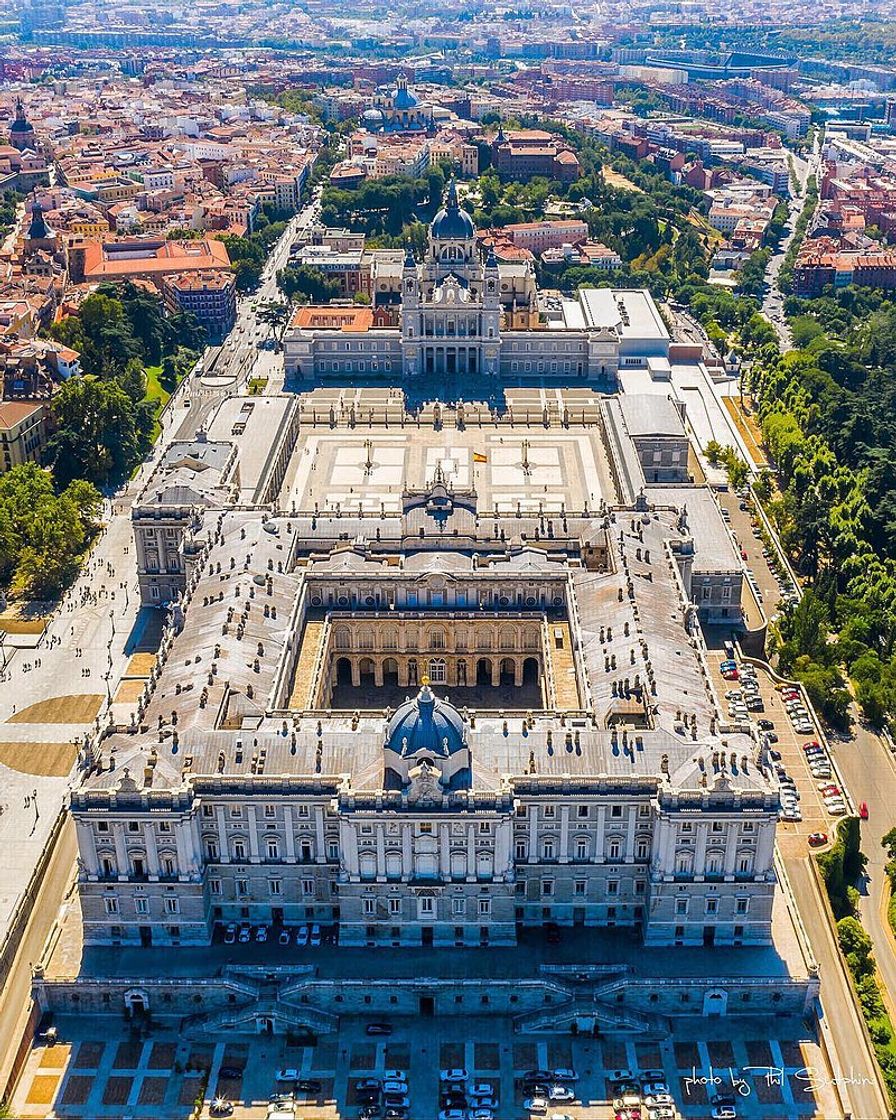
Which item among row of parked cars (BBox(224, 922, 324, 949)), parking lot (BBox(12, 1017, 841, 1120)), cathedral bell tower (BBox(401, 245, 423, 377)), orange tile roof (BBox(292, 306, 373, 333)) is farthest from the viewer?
orange tile roof (BBox(292, 306, 373, 333))

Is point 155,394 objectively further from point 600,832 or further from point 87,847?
point 600,832

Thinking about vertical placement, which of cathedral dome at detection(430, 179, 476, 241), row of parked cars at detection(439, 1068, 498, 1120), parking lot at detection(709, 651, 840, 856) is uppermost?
cathedral dome at detection(430, 179, 476, 241)

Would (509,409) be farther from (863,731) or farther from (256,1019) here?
(256,1019)

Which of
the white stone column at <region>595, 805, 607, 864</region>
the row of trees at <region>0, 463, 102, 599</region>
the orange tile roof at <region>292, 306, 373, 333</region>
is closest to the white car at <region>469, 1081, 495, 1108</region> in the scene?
the white stone column at <region>595, 805, 607, 864</region>

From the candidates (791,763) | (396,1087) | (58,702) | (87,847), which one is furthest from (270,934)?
(791,763)

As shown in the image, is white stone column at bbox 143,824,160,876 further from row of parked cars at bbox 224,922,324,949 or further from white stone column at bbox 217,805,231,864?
row of parked cars at bbox 224,922,324,949

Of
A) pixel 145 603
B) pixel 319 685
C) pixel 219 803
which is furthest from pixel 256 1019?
pixel 145 603

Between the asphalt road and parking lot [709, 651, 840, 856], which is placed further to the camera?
parking lot [709, 651, 840, 856]
